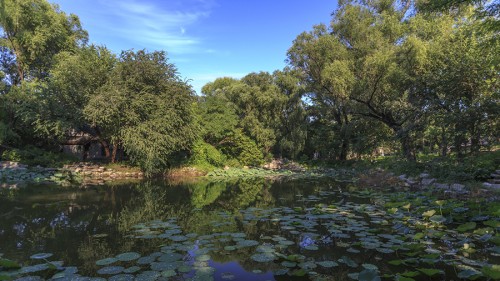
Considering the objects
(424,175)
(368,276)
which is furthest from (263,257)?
(424,175)

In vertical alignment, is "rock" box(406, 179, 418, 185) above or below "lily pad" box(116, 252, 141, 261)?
above

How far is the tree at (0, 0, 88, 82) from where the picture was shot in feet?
66.6

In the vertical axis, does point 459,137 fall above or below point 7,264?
above

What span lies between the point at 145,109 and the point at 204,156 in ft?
18.7

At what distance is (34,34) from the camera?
71.6 feet

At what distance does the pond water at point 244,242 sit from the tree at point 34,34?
18011 mm

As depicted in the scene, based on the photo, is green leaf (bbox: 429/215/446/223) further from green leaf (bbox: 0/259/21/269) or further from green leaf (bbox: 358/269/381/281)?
green leaf (bbox: 0/259/21/269)

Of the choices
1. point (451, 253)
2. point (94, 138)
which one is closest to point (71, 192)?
point (94, 138)

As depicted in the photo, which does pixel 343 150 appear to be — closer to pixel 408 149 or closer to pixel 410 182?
pixel 408 149

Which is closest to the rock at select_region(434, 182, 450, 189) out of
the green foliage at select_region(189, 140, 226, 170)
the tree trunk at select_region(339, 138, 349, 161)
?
the green foliage at select_region(189, 140, 226, 170)

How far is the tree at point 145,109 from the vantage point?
15.4m

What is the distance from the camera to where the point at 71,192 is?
10.5m

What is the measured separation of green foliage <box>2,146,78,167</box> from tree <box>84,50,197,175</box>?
3267 millimetres

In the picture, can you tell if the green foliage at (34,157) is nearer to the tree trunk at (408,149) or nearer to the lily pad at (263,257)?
the lily pad at (263,257)
